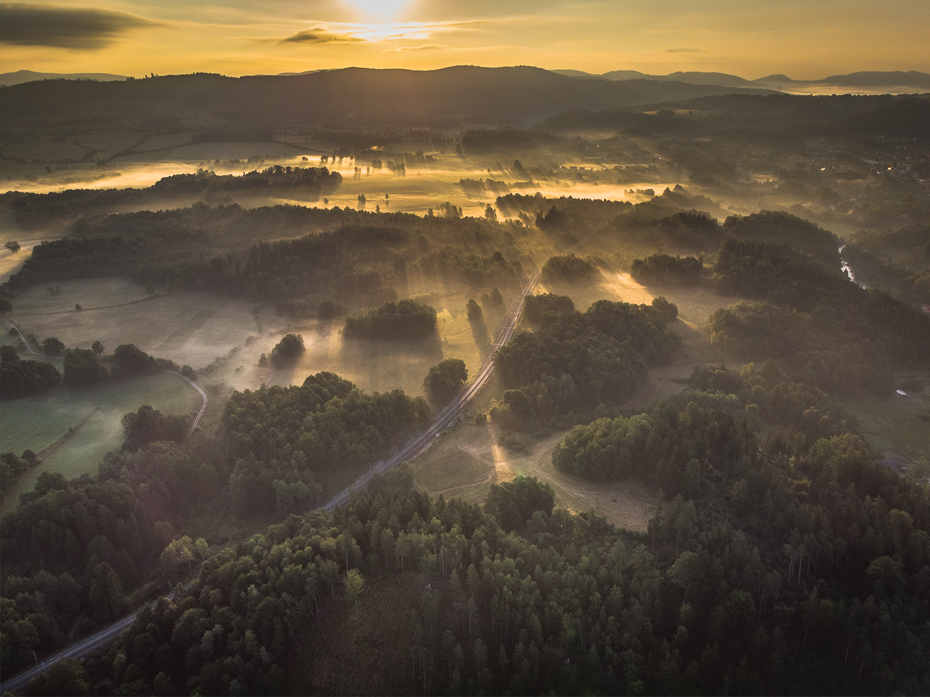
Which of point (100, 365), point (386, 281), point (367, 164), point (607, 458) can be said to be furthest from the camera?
point (367, 164)

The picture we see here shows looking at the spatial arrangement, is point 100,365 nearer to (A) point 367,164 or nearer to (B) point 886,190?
(A) point 367,164

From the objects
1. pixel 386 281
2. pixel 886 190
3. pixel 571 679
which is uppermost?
pixel 886 190

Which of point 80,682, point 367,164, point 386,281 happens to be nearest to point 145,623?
point 80,682

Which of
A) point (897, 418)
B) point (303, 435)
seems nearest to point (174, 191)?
point (303, 435)

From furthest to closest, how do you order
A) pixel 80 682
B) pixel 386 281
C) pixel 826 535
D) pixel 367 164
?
1. pixel 367 164
2. pixel 386 281
3. pixel 826 535
4. pixel 80 682

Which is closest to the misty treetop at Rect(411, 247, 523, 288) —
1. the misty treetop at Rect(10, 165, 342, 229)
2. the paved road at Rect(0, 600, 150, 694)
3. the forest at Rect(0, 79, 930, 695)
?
the forest at Rect(0, 79, 930, 695)

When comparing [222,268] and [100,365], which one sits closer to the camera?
[100,365]

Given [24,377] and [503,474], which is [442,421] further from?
[24,377]
